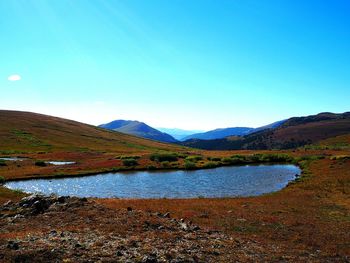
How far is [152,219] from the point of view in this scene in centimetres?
3003

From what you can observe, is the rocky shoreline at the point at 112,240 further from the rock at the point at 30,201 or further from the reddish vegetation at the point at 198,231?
the rock at the point at 30,201

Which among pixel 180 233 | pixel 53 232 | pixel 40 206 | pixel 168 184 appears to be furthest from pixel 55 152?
pixel 180 233

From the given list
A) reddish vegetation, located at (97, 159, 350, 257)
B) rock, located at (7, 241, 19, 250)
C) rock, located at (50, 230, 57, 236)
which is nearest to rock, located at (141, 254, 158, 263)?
rock, located at (7, 241, 19, 250)

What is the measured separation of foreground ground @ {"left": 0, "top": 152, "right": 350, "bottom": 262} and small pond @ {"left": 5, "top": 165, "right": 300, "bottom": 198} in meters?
15.7

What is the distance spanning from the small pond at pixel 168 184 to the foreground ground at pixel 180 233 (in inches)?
619

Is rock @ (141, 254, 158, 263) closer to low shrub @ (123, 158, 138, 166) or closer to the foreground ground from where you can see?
the foreground ground

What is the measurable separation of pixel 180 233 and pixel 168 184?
43087 millimetres

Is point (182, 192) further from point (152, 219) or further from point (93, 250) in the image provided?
point (93, 250)

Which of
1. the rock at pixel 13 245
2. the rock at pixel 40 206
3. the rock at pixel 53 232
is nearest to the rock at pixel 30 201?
the rock at pixel 40 206

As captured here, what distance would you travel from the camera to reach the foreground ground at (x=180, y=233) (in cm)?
2019

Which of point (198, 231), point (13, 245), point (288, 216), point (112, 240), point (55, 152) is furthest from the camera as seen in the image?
point (55, 152)

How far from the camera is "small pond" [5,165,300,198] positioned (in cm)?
5972

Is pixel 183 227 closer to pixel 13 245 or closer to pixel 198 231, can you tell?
pixel 198 231

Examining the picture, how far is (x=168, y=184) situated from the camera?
6875 centimetres
